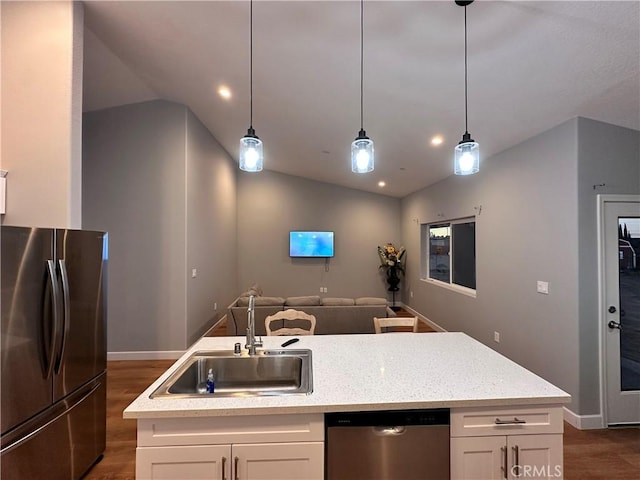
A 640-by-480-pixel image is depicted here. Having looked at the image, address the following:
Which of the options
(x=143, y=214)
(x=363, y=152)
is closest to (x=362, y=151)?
(x=363, y=152)

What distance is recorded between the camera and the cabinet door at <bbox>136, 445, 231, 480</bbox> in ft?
3.95

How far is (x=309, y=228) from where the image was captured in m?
7.07

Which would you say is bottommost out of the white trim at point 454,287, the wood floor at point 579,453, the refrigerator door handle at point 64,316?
the wood floor at point 579,453

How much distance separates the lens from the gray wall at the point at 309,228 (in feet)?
22.7

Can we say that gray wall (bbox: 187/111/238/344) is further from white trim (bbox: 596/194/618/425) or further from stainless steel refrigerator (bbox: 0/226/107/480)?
white trim (bbox: 596/194/618/425)

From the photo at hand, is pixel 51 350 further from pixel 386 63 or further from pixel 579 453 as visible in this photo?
pixel 579 453

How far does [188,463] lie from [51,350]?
109cm

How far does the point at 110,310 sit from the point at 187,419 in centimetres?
348

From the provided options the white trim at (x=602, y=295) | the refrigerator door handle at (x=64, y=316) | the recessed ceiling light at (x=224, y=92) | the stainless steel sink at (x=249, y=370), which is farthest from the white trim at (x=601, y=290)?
the refrigerator door handle at (x=64, y=316)

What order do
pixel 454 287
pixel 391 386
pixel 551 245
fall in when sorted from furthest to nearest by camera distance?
pixel 454 287
pixel 551 245
pixel 391 386

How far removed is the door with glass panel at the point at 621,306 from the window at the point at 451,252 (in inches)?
71.2

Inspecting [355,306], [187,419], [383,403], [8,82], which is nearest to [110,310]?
[8,82]

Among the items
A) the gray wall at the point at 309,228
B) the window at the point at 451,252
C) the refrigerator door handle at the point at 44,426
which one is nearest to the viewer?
the refrigerator door handle at the point at 44,426

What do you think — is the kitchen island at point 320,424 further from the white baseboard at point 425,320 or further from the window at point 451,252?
the white baseboard at point 425,320
